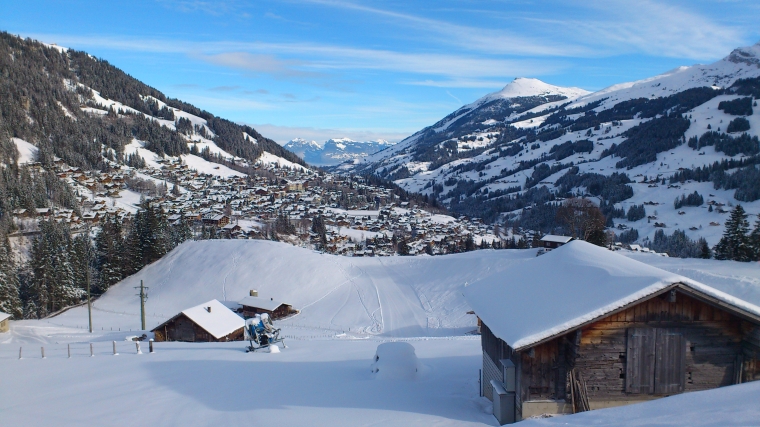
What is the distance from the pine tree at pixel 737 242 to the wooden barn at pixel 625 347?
52.5 m

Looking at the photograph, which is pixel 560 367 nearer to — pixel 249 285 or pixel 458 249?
pixel 249 285

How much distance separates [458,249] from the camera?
82.1m

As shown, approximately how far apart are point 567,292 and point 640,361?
2.02 meters

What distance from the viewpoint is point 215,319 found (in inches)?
1313

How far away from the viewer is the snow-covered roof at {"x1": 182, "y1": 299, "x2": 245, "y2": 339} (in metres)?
32.0

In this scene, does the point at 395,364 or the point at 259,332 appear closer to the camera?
the point at 395,364

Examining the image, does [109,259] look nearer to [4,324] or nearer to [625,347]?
[4,324]

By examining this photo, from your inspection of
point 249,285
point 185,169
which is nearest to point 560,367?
point 249,285

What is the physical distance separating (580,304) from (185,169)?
16605 cm

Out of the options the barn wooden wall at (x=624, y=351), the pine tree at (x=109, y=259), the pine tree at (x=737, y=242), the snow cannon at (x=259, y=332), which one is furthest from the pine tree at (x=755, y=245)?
the pine tree at (x=109, y=259)

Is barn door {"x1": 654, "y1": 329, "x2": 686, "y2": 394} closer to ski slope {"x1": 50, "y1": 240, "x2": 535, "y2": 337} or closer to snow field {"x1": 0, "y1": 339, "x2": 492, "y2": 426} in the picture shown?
snow field {"x1": 0, "y1": 339, "x2": 492, "y2": 426}

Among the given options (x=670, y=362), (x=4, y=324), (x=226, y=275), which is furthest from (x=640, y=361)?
(x=226, y=275)

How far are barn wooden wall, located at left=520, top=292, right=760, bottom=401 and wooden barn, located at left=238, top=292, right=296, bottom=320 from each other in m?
35.7

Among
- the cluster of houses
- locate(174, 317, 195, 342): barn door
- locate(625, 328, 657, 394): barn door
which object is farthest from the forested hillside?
locate(625, 328, 657, 394): barn door
